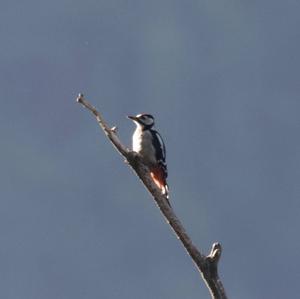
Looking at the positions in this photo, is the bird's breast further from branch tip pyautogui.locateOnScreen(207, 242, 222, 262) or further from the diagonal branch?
branch tip pyautogui.locateOnScreen(207, 242, 222, 262)

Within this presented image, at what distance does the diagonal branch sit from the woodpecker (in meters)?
3.12

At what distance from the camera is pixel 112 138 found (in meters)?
8.02

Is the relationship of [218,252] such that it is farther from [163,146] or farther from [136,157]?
[163,146]

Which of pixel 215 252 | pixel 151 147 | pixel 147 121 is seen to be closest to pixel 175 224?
pixel 215 252

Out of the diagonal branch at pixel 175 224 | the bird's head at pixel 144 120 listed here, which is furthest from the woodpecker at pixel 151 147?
the diagonal branch at pixel 175 224

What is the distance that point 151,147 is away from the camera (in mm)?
12391

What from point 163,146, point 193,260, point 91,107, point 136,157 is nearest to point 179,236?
point 193,260

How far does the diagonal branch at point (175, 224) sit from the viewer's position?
20.4 ft

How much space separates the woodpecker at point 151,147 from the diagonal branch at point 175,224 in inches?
123

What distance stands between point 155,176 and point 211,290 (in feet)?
19.3

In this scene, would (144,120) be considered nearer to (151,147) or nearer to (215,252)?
(151,147)

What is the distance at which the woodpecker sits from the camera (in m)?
11.9

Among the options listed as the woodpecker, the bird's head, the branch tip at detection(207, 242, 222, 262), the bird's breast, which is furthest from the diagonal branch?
the bird's head

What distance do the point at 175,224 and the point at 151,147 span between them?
18.2ft
